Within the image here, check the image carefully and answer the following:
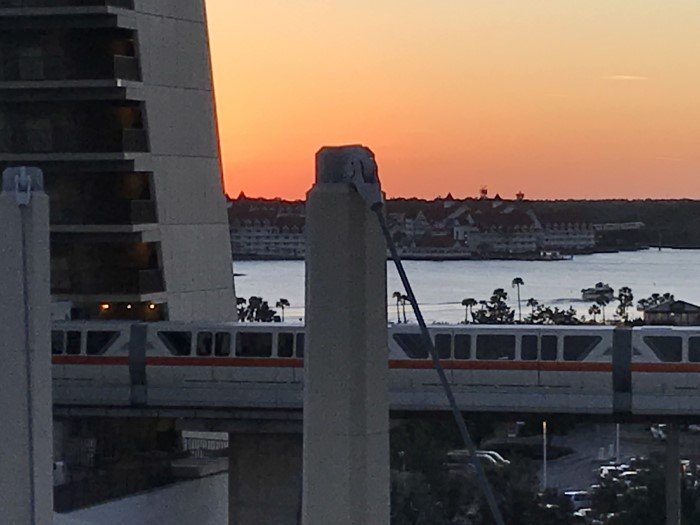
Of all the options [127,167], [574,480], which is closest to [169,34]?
[127,167]

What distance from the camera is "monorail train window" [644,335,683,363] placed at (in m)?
23.3

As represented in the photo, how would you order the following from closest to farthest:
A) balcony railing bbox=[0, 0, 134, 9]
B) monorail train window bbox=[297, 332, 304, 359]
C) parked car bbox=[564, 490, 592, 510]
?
monorail train window bbox=[297, 332, 304, 359]
balcony railing bbox=[0, 0, 134, 9]
parked car bbox=[564, 490, 592, 510]

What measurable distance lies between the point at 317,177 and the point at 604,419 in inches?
666

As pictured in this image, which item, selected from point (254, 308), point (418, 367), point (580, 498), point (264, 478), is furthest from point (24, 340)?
point (254, 308)

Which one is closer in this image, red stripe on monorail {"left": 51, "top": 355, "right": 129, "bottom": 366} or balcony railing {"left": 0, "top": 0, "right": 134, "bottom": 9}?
red stripe on monorail {"left": 51, "top": 355, "right": 129, "bottom": 366}

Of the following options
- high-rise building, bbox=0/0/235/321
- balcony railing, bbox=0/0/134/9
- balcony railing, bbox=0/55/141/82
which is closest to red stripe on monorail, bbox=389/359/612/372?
high-rise building, bbox=0/0/235/321

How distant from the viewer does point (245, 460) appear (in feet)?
81.3

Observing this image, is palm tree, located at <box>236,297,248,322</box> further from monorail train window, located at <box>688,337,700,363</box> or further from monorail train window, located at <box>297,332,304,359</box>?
monorail train window, located at <box>688,337,700,363</box>

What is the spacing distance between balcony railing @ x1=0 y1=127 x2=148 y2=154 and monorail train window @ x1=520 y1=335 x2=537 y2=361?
6.45 m

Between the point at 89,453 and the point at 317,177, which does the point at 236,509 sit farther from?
the point at 317,177

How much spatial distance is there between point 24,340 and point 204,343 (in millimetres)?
15543

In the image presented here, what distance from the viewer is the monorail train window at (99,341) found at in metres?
25.0

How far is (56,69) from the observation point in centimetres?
2584

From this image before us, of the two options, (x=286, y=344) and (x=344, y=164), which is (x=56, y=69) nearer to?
(x=286, y=344)
